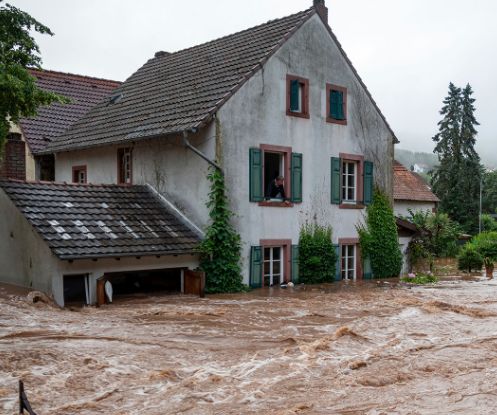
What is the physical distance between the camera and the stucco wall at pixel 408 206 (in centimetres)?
4212

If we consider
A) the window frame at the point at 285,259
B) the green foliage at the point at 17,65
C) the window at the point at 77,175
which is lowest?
the window frame at the point at 285,259

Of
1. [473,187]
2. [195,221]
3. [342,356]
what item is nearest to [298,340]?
[342,356]

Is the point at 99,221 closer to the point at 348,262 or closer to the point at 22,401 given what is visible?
the point at 348,262

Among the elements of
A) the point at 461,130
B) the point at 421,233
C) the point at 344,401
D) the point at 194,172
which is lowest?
the point at 344,401

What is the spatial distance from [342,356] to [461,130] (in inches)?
1783

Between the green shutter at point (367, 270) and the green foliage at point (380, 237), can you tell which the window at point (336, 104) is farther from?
the green shutter at point (367, 270)

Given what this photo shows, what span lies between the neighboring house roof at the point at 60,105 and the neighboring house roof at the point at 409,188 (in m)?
20.0

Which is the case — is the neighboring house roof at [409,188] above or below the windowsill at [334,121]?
below

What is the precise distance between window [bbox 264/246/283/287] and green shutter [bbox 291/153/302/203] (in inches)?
63.6

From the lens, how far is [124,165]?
21641 millimetres

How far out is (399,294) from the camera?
19.1m

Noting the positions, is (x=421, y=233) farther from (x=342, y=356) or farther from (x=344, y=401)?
(x=344, y=401)

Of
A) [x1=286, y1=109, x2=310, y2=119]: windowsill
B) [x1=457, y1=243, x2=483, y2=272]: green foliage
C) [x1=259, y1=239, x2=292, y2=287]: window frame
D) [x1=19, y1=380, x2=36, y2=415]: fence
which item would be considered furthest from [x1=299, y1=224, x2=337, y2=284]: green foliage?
[x1=19, y1=380, x2=36, y2=415]: fence

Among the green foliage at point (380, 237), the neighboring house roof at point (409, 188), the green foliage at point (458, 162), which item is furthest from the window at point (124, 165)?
the green foliage at point (458, 162)
